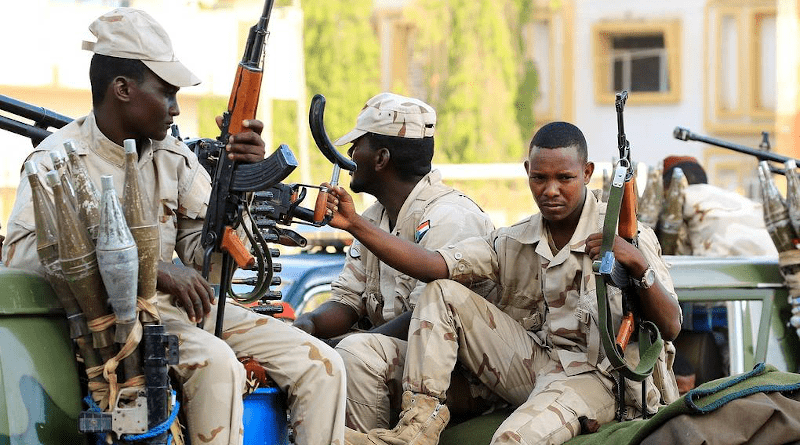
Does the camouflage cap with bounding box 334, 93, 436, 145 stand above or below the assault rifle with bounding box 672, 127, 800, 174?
above

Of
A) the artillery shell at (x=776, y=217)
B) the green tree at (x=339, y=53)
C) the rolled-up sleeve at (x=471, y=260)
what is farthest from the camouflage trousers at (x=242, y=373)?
the green tree at (x=339, y=53)

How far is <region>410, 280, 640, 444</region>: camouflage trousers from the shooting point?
13.7 feet

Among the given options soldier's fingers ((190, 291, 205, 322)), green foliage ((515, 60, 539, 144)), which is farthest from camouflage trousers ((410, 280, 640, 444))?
green foliage ((515, 60, 539, 144))

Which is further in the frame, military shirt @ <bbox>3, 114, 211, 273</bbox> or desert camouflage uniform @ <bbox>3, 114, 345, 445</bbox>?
military shirt @ <bbox>3, 114, 211, 273</bbox>

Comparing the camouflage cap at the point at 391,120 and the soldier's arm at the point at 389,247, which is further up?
the camouflage cap at the point at 391,120

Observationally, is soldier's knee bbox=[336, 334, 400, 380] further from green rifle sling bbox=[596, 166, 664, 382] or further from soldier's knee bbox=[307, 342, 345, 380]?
green rifle sling bbox=[596, 166, 664, 382]

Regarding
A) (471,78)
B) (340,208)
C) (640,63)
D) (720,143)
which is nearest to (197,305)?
(340,208)

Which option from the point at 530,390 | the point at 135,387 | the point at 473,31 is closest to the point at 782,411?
the point at 530,390

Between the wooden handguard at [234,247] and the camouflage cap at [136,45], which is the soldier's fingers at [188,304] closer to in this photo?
the wooden handguard at [234,247]

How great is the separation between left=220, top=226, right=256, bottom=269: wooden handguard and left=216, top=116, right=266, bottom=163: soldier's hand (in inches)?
8.9

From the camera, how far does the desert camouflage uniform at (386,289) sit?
4.61 m

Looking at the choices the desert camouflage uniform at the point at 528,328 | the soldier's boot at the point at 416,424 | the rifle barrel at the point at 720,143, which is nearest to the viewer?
the soldier's boot at the point at 416,424

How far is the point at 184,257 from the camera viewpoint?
4.24 metres

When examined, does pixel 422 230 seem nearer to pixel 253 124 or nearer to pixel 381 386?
pixel 381 386
